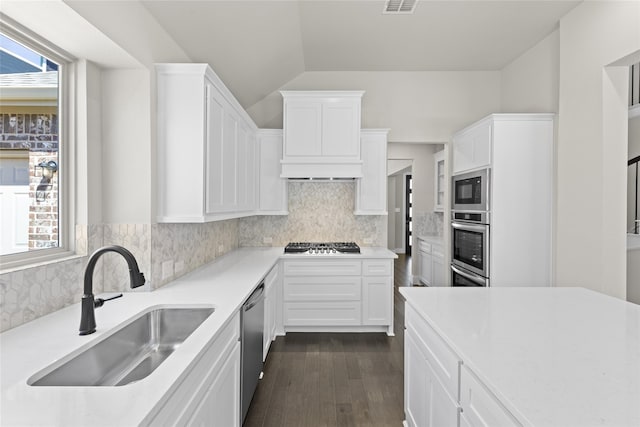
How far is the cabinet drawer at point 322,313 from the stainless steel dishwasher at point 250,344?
1.08m

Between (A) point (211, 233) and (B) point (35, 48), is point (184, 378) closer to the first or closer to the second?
(B) point (35, 48)

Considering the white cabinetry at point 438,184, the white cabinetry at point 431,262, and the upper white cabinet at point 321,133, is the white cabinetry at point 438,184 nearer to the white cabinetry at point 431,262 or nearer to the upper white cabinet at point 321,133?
the white cabinetry at point 431,262

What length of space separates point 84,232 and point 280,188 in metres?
2.33

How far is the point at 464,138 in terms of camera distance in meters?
3.93

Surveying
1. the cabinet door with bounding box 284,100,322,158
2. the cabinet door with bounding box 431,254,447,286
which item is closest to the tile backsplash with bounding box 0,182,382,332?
the cabinet door with bounding box 284,100,322,158

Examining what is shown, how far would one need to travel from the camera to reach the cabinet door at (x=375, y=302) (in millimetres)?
3648

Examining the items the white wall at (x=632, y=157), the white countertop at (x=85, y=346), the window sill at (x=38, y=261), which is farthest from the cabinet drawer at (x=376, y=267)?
the white wall at (x=632, y=157)

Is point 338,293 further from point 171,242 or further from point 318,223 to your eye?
point 171,242

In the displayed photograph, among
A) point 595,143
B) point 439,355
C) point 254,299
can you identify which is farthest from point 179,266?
point 595,143

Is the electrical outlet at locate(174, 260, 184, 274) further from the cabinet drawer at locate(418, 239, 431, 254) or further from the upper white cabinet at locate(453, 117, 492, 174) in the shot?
the cabinet drawer at locate(418, 239, 431, 254)

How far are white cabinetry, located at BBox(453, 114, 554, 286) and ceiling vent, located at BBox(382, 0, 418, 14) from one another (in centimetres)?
128

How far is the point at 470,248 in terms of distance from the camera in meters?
3.64

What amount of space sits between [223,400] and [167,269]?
102 cm

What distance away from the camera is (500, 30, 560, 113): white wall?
3346 mm
